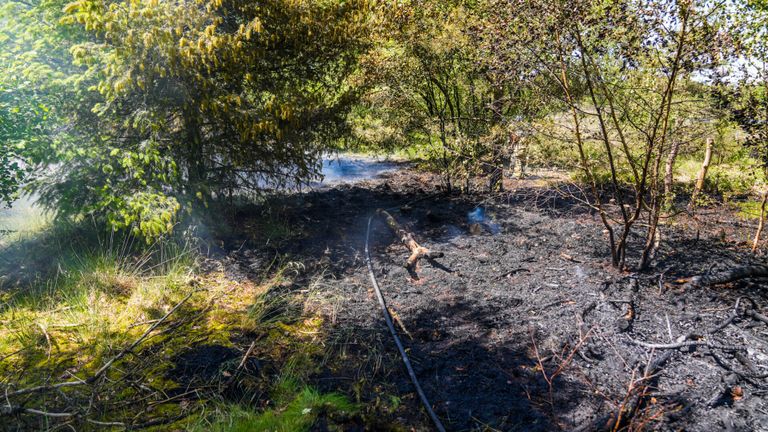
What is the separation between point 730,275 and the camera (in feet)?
12.7

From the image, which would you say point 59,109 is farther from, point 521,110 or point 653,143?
point 653,143

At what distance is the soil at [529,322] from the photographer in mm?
2568

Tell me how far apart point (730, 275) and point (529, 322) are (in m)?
1.96

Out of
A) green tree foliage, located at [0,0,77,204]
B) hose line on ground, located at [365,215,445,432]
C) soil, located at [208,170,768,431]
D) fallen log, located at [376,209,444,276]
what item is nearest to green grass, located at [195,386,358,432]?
soil, located at [208,170,768,431]

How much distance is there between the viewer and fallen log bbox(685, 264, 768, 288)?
386cm

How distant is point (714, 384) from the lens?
2.71m

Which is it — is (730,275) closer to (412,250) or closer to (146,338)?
(412,250)

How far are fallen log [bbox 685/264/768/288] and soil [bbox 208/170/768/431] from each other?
0.08 meters

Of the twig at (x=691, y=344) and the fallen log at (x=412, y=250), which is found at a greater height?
the fallen log at (x=412, y=250)

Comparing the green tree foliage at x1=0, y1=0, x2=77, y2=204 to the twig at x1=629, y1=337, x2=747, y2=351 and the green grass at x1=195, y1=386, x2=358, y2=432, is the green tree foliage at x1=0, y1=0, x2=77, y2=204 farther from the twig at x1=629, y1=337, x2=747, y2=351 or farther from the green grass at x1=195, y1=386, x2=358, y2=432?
the twig at x1=629, y1=337, x2=747, y2=351

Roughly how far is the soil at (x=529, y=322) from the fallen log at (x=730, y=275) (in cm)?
8

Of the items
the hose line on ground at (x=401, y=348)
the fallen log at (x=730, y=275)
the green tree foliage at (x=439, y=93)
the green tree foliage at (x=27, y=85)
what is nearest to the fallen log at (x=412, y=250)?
the hose line on ground at (x=401, y=348)

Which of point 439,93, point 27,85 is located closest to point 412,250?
point 439,93

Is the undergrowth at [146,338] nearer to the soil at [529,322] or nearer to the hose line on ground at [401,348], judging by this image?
the soil at [529,322]
